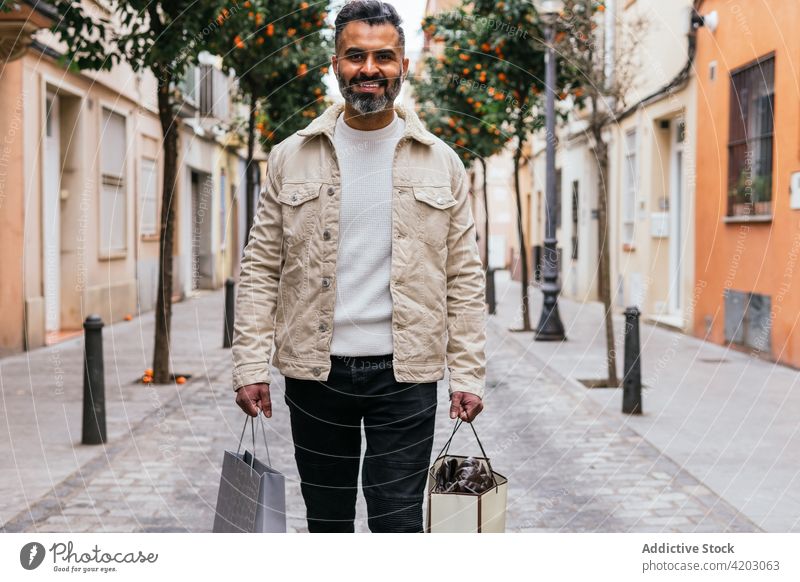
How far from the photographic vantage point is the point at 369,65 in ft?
10.1

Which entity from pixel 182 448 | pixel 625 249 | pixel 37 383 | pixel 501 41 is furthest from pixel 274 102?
pixel 182 448

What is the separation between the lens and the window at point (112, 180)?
53.8ft

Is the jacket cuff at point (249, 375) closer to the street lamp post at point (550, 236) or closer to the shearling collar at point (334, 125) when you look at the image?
the shearling collar at point (334, 125)

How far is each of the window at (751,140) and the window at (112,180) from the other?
923 cm

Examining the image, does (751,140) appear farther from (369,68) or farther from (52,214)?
(369,68)

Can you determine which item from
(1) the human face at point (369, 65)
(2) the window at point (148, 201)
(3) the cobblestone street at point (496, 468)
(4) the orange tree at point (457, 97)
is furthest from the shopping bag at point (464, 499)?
(2) the window at point (148, 201)

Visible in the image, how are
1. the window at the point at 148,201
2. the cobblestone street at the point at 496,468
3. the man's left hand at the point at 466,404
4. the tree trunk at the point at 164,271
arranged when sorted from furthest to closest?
the window at the point at 148,201
the tree trunk at the point at 164,271
the cobblestone street at the point at 496,468
the man's left hand at the point at 466,404

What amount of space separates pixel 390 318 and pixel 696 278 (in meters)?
11.7

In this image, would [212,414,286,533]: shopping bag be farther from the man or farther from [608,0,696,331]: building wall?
[608,0,696,331]: building wall

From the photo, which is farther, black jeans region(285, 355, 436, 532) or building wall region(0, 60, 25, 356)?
building wall region(0, 60, 25, 356)

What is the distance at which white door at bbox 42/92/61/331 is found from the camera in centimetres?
1367

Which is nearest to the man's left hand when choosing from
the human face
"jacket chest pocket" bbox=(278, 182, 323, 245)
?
"jacket chest pocket" bbox=(278, 182, 323, 245)

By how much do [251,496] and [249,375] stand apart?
0.38 m
